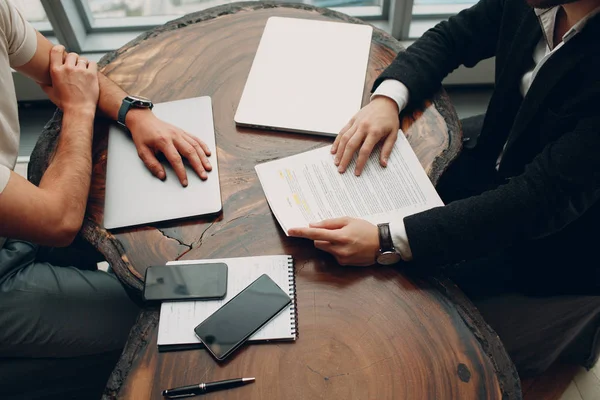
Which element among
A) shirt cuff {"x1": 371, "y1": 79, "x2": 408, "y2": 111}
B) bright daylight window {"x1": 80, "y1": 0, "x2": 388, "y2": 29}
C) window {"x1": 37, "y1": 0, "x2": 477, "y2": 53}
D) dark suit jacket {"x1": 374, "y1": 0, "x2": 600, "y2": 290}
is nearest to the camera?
dark suit jacket {"x1": 374, "y1": 0, "x2": 600, "y2": 290}

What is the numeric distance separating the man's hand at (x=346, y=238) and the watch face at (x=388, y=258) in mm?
13

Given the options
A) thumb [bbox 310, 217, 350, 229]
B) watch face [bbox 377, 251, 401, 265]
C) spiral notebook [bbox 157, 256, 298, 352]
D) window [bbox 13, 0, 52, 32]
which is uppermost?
window [bbox 13, 0, 52, 32]

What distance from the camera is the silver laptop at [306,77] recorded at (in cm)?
109

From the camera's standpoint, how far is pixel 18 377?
112 centimetres

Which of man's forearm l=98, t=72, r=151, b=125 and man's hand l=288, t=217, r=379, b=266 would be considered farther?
man's forearm l=98, t=72, r=151, b=125

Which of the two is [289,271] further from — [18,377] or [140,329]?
[18,377]

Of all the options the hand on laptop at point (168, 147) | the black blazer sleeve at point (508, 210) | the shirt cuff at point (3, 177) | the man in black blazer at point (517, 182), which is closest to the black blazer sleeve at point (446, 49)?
the man in black blazer at point (517, 182)

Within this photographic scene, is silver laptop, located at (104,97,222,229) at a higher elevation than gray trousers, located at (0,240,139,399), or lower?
higher

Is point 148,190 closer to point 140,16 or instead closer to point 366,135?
point 366,135

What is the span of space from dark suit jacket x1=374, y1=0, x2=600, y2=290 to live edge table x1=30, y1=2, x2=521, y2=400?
0.09m

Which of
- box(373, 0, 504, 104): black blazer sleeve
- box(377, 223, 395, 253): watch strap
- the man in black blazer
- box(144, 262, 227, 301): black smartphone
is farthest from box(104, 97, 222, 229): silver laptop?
box(373, 0, 504, 104): black blazer sleeve

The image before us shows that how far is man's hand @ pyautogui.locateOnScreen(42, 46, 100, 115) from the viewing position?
110 cm

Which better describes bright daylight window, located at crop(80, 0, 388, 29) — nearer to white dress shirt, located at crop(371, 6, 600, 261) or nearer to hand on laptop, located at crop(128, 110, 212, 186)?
white dress shirt, located at crop(371, 6, 600, 261)

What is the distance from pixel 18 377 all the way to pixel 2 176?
0.51 meters
